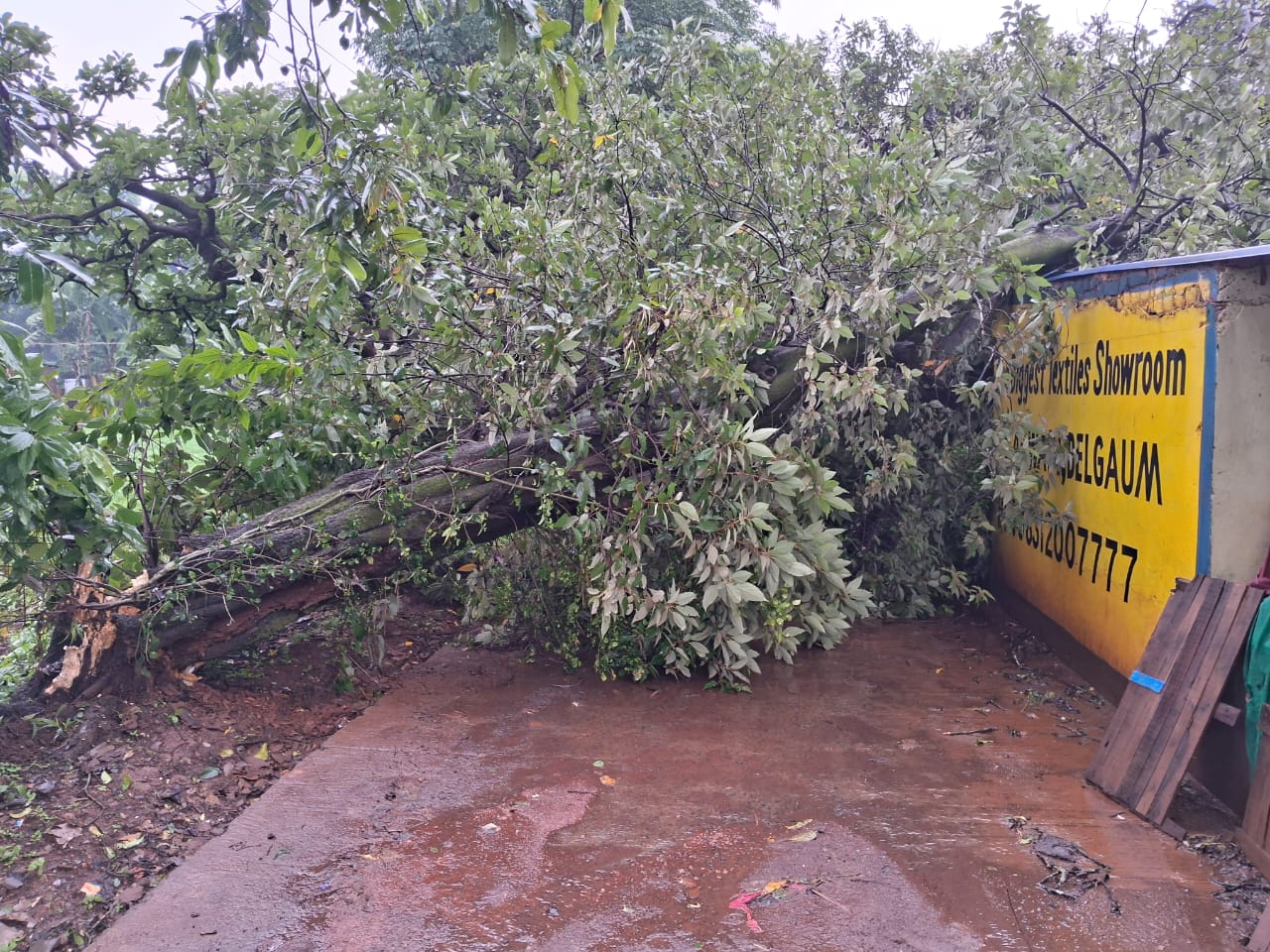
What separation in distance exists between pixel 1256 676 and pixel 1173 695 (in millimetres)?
343

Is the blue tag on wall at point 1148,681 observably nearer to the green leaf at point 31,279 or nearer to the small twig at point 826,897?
the small twig at point 826,897

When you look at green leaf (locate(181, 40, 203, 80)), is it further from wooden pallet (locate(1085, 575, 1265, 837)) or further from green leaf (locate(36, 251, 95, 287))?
wooden pallet (locate(1085, 575, 1265, 837))

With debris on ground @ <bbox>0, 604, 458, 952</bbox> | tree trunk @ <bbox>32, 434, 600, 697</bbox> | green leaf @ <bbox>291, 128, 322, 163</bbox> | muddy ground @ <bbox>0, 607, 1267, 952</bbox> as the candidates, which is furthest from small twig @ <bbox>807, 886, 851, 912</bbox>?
green leaf @ <bbox>291, 128, 322, 163</bbox>

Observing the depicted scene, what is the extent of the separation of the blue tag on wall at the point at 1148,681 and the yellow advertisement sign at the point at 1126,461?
495 mm

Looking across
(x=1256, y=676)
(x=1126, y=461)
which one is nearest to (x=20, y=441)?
(x=1256, y=676)

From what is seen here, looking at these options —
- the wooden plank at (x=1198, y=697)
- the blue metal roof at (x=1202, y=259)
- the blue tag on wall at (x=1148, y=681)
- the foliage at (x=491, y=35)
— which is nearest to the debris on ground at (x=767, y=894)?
the wooden plank at (x=1198, y=697)

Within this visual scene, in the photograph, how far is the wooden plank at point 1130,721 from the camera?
11.4 feet

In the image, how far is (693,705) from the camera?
186 inches

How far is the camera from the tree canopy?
4199mm

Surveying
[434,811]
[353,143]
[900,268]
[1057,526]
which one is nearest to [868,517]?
[1057,526]

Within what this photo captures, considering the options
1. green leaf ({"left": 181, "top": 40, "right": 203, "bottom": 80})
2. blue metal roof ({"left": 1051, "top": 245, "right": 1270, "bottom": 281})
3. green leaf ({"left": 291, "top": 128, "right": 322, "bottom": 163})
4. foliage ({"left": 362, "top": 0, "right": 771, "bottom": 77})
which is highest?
foliage ({"left": 362, "top": 0, "right": 771, "bottom": 77})

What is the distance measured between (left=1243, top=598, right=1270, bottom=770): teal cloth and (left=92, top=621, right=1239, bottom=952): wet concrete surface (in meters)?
0.46

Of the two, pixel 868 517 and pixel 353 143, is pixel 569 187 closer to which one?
pixel 353 143

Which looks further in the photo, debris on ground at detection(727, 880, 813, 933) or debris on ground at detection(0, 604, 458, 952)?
debris on ground at detection(0, 604, 458, 952)
